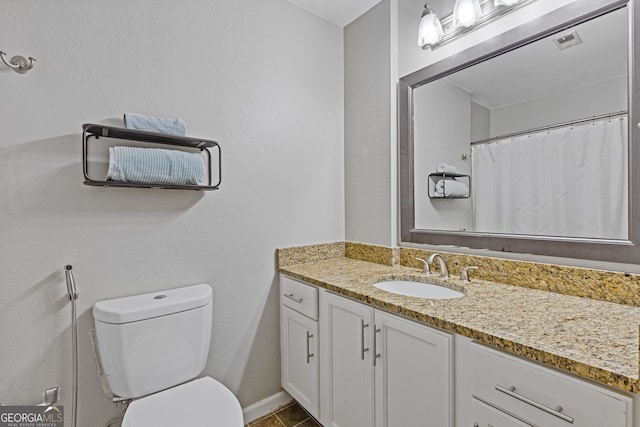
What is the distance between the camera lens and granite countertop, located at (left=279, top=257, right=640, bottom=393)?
0.71 metres

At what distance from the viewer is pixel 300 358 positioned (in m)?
1.67

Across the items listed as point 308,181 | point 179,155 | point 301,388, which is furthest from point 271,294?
point 179,155

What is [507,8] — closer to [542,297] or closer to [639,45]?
[639,45]

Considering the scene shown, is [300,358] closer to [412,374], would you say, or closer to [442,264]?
[412,374]

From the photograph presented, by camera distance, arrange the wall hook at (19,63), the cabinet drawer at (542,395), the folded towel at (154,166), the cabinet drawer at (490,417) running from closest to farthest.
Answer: the cabinet drawer at (542,395) → the cabinet drawer at (490,417) → the wall hook at (19,63) → the folded towel at (154,166)

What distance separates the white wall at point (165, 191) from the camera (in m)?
1.16

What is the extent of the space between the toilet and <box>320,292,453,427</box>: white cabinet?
0.50 meters

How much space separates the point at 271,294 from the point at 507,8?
1.85m

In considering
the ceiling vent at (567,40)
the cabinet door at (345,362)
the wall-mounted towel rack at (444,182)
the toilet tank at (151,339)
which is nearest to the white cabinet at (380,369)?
the cabinet door at (345,362)

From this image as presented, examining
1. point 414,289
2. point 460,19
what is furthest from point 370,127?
point 414,289

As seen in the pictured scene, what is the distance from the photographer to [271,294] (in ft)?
5.99

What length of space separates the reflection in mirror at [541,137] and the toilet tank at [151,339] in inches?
51.9

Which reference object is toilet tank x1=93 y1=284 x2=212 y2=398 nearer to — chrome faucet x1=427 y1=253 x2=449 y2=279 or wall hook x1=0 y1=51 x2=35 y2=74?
wall hook x1=0 y1=51 x2=35 y2=74

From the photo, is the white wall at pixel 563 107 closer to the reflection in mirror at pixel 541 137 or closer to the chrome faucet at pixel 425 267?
the reflection in mirror at pixel 541 137
